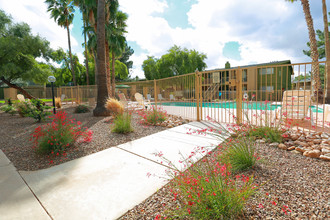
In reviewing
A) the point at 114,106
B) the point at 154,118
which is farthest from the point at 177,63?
the point at 154,118

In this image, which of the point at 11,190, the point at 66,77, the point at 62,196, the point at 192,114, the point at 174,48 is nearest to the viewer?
the point at 62,196

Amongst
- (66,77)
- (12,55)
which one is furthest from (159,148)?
(66,77)

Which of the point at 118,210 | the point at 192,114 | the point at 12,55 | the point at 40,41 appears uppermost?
the point at 40,41

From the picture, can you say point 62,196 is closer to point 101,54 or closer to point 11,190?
point 11,190

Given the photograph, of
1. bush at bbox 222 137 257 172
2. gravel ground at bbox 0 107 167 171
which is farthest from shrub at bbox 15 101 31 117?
bush at bbox 222 137 257 172

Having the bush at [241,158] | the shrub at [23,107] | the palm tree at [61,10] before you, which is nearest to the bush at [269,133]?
the bush at [241,158]

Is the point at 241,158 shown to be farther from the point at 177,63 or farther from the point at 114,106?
the point at 177,63

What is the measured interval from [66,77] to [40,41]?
17664 mm

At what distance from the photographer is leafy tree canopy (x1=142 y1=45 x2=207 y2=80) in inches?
1008

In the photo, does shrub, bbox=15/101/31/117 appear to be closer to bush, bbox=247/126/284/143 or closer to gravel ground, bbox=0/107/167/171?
gravel ground, bbox=0/107/167/171

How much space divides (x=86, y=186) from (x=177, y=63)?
990 inches

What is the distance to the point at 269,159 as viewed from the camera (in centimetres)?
278

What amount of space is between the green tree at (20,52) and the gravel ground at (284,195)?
1376cm

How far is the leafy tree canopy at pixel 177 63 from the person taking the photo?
25594 mm
